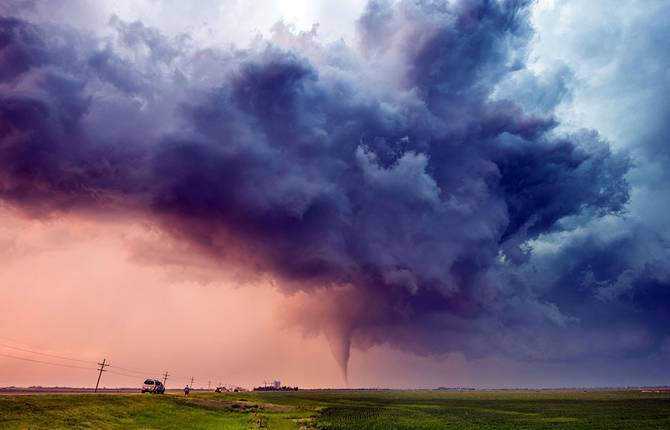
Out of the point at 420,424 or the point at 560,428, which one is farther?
the point at 420,424

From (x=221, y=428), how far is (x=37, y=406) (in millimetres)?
25368

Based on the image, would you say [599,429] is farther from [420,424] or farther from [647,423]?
[420,424]

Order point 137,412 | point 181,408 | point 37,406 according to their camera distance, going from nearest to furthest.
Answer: point 37,406 < point 137,412 < point 181,408

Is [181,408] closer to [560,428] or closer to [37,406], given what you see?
[37,406]

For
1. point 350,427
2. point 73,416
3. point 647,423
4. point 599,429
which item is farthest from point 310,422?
point 647,423

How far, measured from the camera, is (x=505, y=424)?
3103 inches

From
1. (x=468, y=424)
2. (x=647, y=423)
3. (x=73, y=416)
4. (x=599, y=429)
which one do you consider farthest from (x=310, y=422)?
(x=647, y=423)

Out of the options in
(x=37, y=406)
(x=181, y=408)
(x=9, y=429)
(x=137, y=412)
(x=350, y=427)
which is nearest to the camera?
(x=9, y=429)

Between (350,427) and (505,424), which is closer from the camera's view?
(350,427)

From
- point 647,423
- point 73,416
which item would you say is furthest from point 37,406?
point 647,423

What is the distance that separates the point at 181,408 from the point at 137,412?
1711 centimetres

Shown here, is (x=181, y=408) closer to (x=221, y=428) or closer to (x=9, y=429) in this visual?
(x=221, y=428)

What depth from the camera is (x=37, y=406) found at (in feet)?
153

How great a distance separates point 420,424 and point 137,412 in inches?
1932
